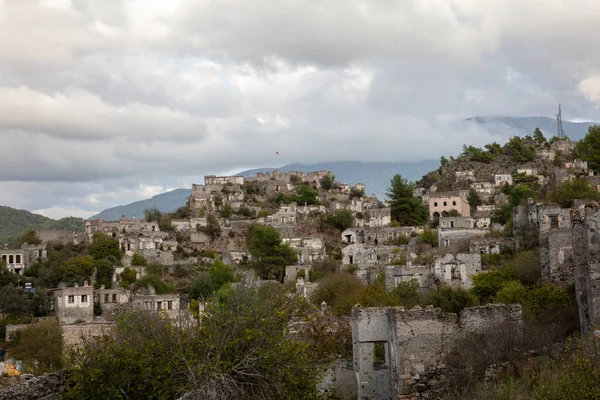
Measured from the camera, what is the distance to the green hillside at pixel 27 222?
12181 cm

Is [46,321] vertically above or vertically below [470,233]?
below

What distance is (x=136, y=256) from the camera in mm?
74438

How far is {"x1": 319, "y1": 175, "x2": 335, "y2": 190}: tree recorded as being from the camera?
108 meters

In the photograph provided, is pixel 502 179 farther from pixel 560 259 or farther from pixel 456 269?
pixel 560 259

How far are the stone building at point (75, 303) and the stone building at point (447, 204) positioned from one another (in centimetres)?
3959

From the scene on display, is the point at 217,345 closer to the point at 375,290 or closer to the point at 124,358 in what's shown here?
the point at 124,358

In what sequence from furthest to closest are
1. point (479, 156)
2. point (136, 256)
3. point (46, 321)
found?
1. point (479, 156)
2. point (136, 256)
3. point (46, 321)

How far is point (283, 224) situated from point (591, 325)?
65.7 m

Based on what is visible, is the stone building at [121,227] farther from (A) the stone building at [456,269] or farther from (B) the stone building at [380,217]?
(A) the stone building at [456,269]

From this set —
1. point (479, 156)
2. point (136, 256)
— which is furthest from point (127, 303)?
point (479, 156)

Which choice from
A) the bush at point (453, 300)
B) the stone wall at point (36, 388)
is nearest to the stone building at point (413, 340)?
the bush at point (453, 300)

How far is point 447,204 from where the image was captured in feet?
284

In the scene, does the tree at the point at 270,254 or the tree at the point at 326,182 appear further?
the tree at the point at 326,182

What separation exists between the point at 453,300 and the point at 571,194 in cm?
1743
